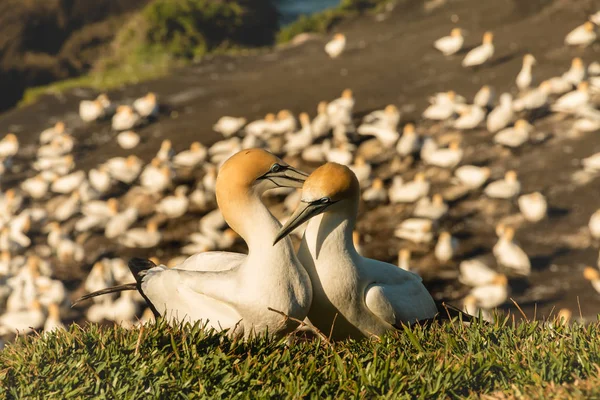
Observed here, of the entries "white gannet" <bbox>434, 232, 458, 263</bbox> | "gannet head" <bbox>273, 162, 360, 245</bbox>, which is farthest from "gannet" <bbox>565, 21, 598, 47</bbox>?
"gannet head" <bbox>273, 162, 360, 245</bbox>

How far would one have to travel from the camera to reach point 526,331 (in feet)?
16.0

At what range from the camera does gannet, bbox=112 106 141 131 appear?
651 inches

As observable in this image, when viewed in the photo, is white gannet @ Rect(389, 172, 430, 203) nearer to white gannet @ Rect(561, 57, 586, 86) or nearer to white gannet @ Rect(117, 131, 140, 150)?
white gannet @ Rect(561, 57, 586, 86)

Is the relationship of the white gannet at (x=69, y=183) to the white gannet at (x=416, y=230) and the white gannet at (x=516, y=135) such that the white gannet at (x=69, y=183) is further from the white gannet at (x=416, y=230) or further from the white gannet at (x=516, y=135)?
the white gannet at (x=516, y=135)

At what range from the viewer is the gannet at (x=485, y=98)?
15188 mm

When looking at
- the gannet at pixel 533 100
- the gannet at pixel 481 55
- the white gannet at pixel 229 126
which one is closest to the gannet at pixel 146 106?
the white gannet at pixel 229 126

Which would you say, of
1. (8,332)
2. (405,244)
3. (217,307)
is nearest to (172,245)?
(8,332)

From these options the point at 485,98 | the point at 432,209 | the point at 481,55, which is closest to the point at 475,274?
the point at 432,209

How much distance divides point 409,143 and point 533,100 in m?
2.26

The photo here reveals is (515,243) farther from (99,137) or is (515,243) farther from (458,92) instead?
(99,137)

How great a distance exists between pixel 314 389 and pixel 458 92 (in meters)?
12.5

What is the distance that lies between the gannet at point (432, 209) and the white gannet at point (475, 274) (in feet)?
3.54

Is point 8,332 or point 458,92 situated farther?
point 458,92

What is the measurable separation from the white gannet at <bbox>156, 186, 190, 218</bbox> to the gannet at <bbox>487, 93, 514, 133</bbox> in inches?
199
